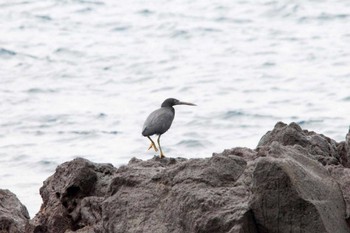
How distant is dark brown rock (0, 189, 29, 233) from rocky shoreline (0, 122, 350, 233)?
53 centimetres

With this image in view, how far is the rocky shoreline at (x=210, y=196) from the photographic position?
9.53m

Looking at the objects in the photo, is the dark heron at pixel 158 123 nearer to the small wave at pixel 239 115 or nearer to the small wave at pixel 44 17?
the small wave at pixel 239 115

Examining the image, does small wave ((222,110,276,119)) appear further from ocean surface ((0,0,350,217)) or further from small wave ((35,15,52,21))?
small wave ((35,15,52,21))

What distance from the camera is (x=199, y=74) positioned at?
1710 inches

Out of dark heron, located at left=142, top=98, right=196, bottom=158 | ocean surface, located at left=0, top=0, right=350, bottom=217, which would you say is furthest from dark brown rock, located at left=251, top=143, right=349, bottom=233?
ocean surface, located at left=0, top=0, right=350, bottom=217

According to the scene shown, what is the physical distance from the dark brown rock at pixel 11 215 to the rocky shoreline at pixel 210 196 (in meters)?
0.53

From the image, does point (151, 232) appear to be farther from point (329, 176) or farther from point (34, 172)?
point (34, 172)

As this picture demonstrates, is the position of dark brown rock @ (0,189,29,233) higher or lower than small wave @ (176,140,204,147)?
higher

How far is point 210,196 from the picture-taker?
981 centimetres

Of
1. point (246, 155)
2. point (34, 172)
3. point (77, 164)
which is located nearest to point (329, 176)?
point (246, 155)

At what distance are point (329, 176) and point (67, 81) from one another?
108 feet

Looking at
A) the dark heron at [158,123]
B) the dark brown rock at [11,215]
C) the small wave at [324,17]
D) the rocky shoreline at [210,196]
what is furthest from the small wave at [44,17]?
the rocky shoreline at [210,196]

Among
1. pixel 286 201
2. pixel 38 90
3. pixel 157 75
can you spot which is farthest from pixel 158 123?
pixel 157 75

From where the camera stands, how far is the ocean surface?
33438 mm
